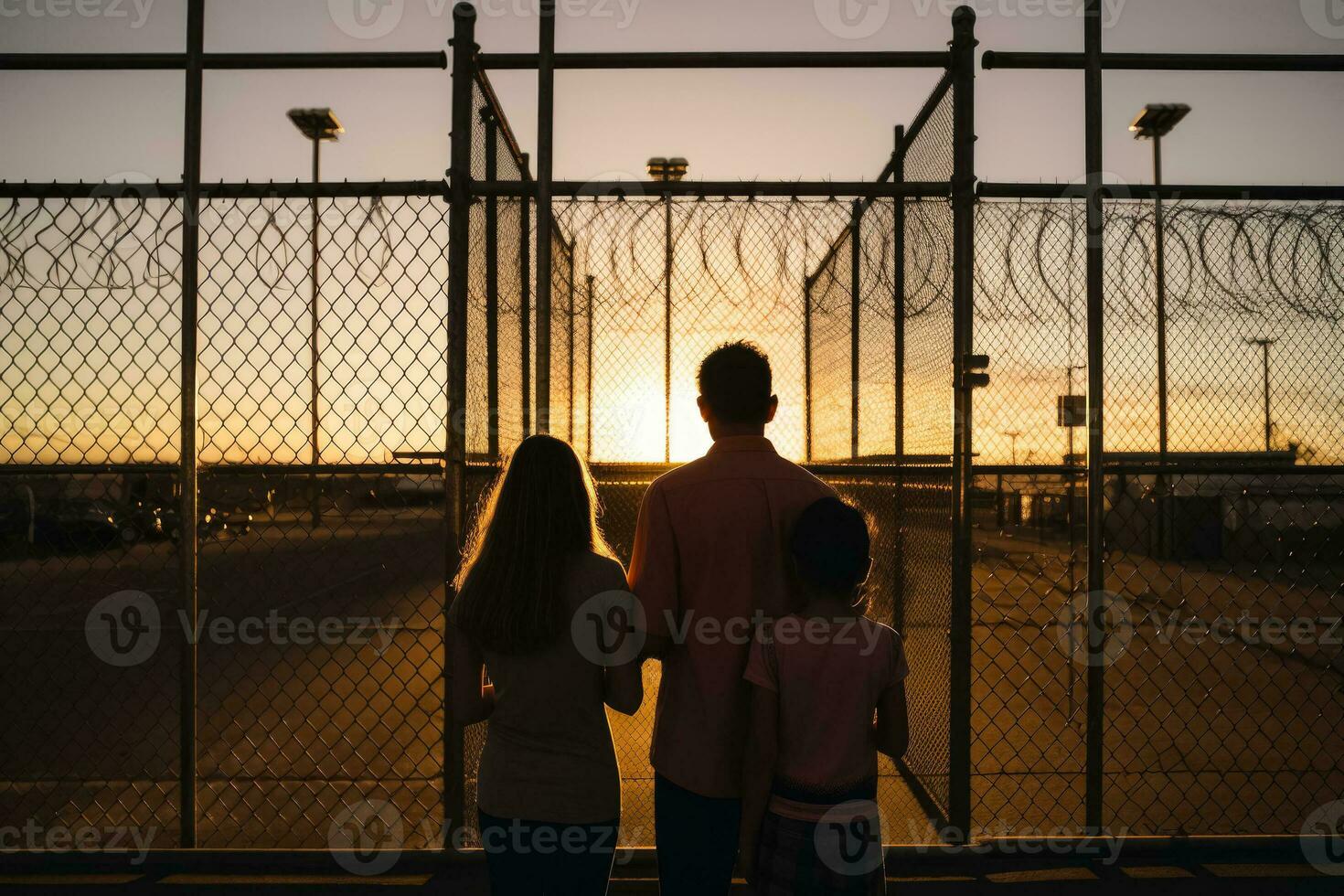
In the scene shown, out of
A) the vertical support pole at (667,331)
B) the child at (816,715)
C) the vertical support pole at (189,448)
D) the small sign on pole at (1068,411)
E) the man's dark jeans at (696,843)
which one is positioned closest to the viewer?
the child at (816,715)

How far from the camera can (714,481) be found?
236 centimetres

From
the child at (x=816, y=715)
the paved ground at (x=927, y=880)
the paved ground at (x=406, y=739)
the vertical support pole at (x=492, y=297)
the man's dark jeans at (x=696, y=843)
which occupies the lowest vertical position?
the paved ground at (x=406, y=739)

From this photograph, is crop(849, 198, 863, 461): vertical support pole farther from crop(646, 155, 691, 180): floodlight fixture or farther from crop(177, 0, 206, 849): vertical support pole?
crop(177, 0, 206, 849): vertical support pole

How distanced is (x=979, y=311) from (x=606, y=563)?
247cm

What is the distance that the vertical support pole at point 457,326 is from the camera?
3158mm

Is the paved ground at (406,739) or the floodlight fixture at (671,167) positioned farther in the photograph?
the floodlight fixture at (671,167)

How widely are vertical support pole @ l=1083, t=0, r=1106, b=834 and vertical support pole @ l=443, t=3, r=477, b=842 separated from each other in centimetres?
243

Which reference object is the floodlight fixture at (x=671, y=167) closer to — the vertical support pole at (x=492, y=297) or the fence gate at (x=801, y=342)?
the fence gate at (x=801, y=342)

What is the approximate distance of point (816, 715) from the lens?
215 centimetres

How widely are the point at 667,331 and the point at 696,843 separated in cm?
303

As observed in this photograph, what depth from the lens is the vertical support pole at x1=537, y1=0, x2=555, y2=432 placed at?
10.6 ft

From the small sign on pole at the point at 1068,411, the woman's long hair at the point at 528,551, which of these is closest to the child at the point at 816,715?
the woman's long hair at the point at 528,551

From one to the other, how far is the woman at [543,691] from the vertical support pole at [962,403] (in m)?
1.64

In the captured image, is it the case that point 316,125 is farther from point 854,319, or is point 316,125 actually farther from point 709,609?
point 709,609
